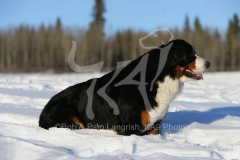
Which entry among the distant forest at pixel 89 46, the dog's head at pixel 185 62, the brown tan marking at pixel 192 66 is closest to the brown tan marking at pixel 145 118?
the dog's head at pixel 185 62

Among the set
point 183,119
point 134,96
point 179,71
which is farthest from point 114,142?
point 183,119

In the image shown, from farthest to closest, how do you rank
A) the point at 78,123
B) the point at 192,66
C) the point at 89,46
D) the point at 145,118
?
1. the point at 89,46
2. the point at 78,123
3. the point at 192,66
4. the point at 145,118

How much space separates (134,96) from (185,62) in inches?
38.2

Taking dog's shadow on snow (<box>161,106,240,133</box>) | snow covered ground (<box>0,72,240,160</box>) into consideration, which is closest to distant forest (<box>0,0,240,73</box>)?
dog's shadow on snow (<box>161,106,240,133</box>)

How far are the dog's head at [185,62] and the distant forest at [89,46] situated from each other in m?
53.0

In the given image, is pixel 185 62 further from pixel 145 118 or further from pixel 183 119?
pixel 183 119

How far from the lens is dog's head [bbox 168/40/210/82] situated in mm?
5355

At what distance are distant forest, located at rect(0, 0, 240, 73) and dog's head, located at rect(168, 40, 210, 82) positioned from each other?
52997 mm

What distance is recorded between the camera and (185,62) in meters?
5.39

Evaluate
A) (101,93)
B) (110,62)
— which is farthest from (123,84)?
(110,62)

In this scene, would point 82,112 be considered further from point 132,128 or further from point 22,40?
point 22,40

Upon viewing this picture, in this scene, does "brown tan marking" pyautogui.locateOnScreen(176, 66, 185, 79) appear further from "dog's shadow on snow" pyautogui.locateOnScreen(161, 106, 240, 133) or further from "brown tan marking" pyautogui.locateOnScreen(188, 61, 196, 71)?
"dog's shadow on snow" pyautogui.locateOnScreen(161, 106, 240, 133)

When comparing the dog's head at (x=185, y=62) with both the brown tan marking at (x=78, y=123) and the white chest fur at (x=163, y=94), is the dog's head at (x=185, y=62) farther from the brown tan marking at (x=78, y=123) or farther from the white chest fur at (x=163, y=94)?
the brown tan marking at (x=78, y=123)

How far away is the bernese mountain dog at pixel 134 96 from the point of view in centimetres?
527
